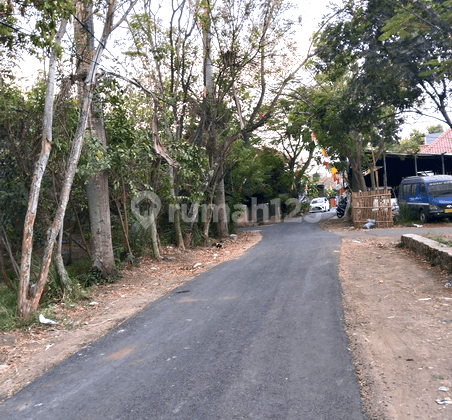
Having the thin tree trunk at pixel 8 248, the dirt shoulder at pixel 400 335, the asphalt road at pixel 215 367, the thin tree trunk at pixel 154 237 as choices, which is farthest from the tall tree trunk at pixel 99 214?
the dirt shoulder at pixel 400 335

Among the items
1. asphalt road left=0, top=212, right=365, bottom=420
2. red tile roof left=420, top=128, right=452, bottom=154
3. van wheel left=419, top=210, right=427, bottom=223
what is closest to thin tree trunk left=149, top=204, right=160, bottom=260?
asphalt road left=0, top=212, right=365, bottom=420

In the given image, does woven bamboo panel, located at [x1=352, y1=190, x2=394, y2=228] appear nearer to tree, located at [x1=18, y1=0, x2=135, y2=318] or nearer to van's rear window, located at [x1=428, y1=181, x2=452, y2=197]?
van's rear window, located at [x1=428, y1=181, x2=452, y2=197]

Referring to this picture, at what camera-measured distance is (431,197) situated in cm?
1869

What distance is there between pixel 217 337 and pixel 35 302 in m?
3.47

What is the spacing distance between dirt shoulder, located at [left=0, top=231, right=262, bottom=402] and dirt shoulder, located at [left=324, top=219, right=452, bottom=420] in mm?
3535

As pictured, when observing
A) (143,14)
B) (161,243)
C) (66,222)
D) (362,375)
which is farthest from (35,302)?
(143,14)

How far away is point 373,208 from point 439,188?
112 inches

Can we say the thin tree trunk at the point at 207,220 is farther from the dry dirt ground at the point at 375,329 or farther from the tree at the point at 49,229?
the tree at the point at 49,229

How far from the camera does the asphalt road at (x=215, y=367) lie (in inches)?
145

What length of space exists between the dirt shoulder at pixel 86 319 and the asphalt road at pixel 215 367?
300 mm

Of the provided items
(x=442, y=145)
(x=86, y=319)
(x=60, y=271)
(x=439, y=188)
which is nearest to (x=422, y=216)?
(x=439, y=188)

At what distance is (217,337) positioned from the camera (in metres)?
5.52

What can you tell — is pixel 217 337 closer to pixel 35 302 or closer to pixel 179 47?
pixel 35 302

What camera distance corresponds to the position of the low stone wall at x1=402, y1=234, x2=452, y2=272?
27.2 feet
